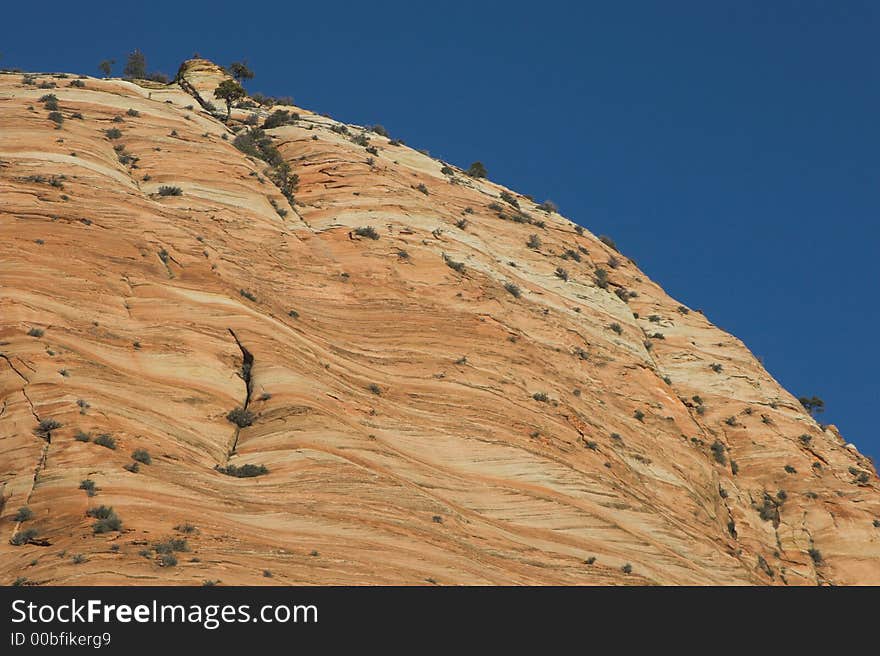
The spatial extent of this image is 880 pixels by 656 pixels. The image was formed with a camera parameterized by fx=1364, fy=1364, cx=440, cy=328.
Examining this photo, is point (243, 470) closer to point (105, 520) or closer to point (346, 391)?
point (105, 520)

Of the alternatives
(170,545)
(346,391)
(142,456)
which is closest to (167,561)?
(170,545)

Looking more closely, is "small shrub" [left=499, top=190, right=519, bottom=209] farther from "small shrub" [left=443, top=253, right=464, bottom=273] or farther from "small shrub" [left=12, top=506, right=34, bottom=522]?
"small shrub" [left=12, top=506, right=34, bottom=522]

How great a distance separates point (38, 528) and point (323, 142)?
31522 mm

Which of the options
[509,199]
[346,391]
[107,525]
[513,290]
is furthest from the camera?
[509,199]

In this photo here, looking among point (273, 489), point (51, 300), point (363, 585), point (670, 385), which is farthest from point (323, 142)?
point (363, 585)

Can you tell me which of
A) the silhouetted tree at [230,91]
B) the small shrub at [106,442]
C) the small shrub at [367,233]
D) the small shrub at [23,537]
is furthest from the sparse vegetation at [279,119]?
the small shrub at [23,537]

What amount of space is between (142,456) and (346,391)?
8.64 meters

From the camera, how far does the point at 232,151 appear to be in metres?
54.2

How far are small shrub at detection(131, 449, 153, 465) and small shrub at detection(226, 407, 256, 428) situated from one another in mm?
4337

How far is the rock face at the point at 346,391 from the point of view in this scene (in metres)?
33.0

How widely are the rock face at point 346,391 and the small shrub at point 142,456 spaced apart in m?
0.32

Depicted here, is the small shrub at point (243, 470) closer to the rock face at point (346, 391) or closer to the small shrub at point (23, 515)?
the rock face at point (346, 391)

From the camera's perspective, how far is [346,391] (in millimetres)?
40875

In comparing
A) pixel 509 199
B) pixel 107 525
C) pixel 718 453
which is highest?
pixel 509 199
